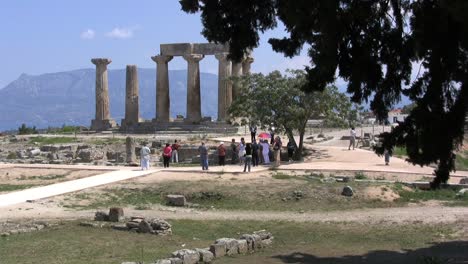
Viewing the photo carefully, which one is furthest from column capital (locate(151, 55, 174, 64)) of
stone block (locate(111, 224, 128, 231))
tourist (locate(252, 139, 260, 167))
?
stone block (locate(111, 224, 128, 231))

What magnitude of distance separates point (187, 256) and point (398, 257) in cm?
498

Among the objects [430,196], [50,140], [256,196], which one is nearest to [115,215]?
[256,196]

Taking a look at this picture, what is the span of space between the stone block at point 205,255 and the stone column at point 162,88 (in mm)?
49716

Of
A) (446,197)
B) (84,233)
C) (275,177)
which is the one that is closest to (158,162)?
(275,177)

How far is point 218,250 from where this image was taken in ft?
56.0

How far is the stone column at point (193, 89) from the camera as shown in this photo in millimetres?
64500

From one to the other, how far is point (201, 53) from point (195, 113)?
16.5 feet

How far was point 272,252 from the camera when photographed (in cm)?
1819

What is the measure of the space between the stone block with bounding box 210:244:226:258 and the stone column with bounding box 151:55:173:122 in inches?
1934

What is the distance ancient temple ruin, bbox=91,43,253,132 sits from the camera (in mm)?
63844

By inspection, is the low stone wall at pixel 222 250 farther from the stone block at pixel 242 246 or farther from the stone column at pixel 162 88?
the stone column at pixel 162 88

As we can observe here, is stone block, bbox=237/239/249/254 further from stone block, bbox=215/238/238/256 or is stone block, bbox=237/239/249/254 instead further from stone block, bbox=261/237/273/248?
A: stone block, bbox=261/237/273/248

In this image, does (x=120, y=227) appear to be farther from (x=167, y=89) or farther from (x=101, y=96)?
(x=101, y=96)

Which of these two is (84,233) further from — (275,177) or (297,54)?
(275,177)
